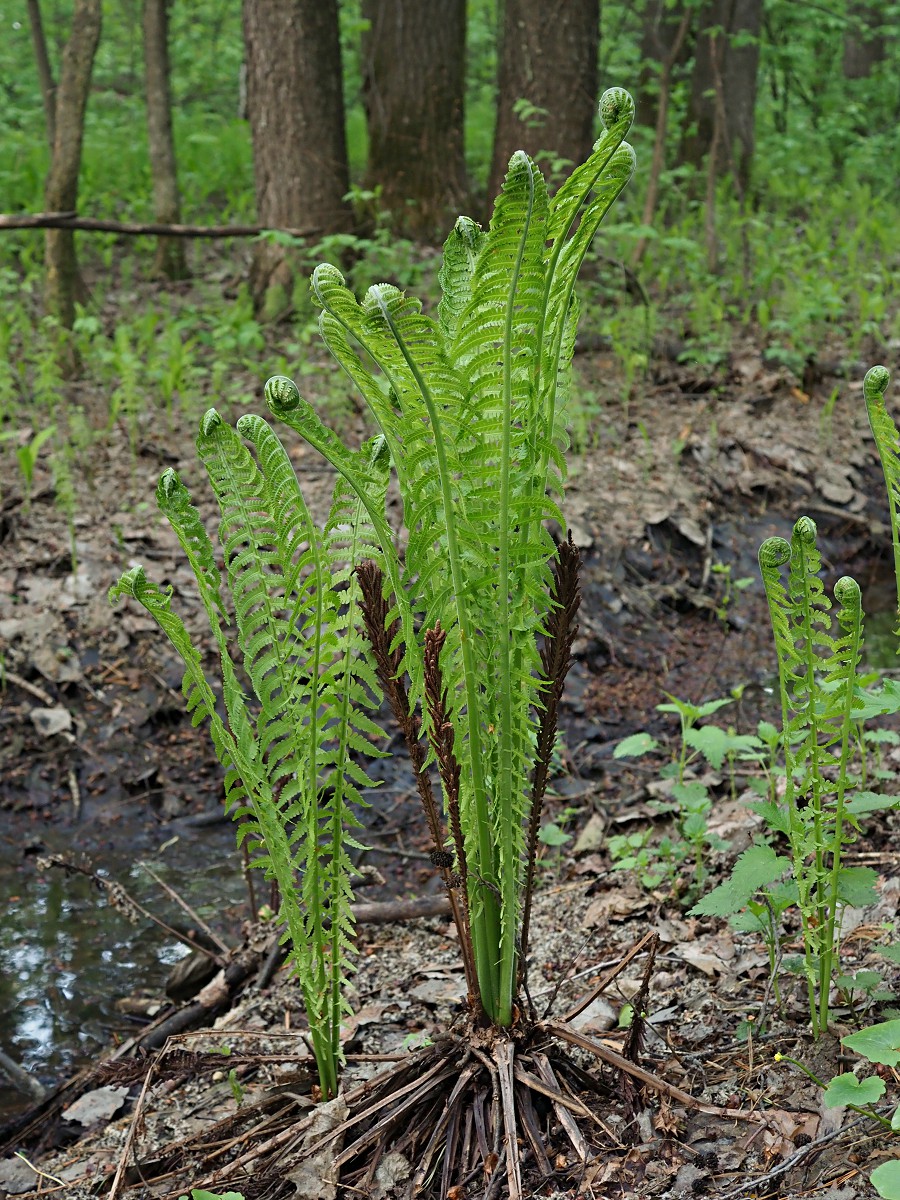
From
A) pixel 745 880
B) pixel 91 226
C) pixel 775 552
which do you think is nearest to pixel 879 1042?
pixel 745 880

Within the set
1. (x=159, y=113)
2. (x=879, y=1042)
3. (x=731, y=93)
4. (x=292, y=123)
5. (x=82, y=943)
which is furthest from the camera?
(x=731, y=93)

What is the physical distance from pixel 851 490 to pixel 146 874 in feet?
12.7

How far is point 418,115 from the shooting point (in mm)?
6711

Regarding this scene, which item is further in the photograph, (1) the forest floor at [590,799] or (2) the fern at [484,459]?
(1) the forest floor at [590,799]

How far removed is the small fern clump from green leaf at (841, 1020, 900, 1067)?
1.61 ft

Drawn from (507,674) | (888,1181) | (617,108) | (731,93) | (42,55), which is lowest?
(888,1181)

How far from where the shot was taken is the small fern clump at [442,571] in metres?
1.38

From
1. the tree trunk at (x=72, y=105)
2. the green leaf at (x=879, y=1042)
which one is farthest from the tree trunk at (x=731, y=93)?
the green leaf at (x=879, y=1042)

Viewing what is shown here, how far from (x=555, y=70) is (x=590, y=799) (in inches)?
183

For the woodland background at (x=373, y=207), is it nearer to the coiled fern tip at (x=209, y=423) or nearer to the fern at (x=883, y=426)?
the coiled fern tip at (x=209, y=423)

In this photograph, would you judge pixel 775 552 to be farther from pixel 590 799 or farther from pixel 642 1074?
pixel 590 799

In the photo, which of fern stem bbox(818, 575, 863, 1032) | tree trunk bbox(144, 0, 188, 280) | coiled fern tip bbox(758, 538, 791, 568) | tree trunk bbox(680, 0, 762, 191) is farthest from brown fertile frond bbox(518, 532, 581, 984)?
tree trunk bbox(680, 0, 762, 191)

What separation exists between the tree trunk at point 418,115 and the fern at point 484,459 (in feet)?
18.4

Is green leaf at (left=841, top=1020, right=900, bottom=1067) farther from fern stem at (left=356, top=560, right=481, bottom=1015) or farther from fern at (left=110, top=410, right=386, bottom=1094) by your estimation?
fern at (left=110, top=410, right=386, bottom=1094)
